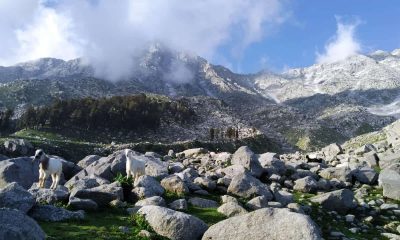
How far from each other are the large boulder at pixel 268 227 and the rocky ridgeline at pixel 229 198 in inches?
1.4

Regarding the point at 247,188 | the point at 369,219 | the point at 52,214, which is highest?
the point at 247,188

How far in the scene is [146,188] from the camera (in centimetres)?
2470

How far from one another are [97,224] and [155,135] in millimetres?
152163

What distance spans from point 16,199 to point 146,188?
7.23 metres

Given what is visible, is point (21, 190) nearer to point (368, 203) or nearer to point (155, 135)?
point (368, 203)

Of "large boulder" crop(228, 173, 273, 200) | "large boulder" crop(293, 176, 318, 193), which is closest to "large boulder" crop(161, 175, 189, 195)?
"large boulder" crop(228, 173, 273, 200)

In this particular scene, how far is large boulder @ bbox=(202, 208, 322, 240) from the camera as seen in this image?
54.7 feet

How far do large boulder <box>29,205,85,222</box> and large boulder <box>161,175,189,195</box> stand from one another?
7207mm

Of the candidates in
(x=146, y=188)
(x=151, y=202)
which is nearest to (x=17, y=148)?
(x=146, y=188)

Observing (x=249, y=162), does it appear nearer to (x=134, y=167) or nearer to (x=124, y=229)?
(x=134, y=167)

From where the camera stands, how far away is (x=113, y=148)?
106 metres

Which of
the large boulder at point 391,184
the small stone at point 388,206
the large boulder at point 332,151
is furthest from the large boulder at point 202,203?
the large boulder at point 332,151

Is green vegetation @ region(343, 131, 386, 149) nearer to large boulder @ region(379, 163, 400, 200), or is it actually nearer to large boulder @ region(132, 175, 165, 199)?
large boulder @ region(379, 163, 400, 200)

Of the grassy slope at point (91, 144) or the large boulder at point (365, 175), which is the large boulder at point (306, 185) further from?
the grassy slope at point (91, 144)
